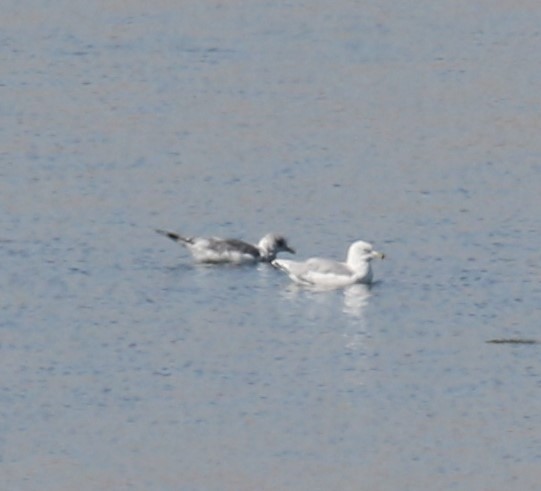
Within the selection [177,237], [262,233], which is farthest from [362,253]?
[262,233]

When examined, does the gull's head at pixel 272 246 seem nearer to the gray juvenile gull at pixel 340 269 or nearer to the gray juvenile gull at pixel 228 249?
the gray juvenile gull at pixel 228 249

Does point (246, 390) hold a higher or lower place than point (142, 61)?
lower

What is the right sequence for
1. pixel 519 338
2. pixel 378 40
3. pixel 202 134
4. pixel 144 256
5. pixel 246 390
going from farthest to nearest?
pixel 378 40, pixel 202 134, pixel 144 256, pixel 519 338, pixel 246 390

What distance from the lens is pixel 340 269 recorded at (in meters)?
29.5

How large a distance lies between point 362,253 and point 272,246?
5.71ft

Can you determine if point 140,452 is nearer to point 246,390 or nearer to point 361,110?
point 246,390

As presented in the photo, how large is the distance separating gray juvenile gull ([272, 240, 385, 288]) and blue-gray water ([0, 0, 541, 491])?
0.93 feet

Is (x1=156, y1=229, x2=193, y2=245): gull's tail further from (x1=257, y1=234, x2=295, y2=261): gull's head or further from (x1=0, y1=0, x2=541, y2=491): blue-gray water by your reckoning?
(x1=257, y1=234, x2=295, y2=261): gull's head

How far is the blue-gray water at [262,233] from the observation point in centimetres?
2100

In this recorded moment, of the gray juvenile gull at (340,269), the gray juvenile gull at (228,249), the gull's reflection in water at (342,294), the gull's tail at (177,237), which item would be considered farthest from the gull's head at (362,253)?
the gull's tail at (177,237)

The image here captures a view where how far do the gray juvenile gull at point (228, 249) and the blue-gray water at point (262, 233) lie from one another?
26cm

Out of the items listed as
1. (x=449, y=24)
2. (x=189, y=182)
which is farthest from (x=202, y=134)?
(x=449, y=24)

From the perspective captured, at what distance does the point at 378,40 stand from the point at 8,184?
1305 centimetres

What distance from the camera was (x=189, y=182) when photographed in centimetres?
3412
